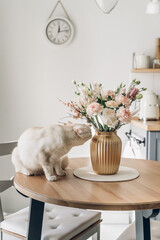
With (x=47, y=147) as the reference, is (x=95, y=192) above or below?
below

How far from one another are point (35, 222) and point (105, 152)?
1.57ft

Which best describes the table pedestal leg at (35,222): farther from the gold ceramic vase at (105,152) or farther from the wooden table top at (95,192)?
the gold ceramic vase at (105,152)

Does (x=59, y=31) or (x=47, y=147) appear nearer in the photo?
(x=47, y=147)

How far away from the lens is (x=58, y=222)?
5.46ft

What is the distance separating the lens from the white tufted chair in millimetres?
1562

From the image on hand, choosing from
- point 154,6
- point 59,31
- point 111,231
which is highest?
point 154,6

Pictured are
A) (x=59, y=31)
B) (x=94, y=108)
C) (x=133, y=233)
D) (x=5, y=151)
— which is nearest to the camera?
(x=94, y=108)

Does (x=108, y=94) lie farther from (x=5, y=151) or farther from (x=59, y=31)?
(x=59, y=31)

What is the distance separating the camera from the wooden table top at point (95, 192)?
1161mm

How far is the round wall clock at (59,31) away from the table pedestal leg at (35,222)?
1.96m

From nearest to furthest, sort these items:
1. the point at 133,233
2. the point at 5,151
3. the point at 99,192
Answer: the point at 99,192 < the point at 133,233 < the point at 5,151

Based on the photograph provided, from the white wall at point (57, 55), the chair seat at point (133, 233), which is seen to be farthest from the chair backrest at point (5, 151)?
the white wall at point (57, 55)

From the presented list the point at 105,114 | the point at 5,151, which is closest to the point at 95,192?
the point at 105,114

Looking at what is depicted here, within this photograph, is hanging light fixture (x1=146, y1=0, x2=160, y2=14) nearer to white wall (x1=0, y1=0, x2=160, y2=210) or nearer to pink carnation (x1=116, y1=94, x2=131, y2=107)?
white wall (x1=0, y1=0, x2=160, y2=210)
